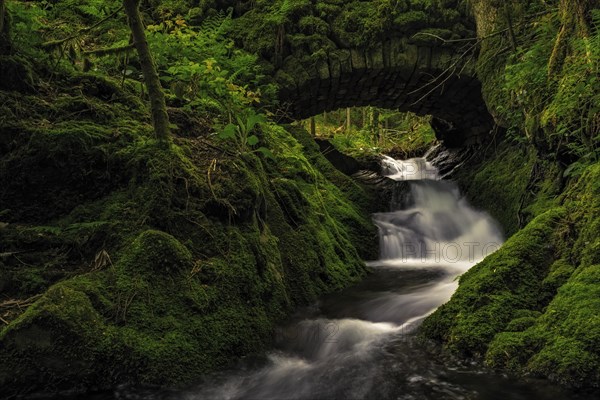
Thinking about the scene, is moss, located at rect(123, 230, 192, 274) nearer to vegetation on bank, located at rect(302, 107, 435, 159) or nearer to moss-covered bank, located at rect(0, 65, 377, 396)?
moss-covered bank, located at rect(0, 65, 377, 396)

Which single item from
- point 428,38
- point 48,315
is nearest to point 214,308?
point 48,315

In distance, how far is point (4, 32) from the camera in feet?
14.9

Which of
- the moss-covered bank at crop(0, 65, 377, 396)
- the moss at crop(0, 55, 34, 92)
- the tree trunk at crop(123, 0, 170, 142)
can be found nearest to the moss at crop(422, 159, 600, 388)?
the moss-covered bank at crop(0, 65, 377, 396)

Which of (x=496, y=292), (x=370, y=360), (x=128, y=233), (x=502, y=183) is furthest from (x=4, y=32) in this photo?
(x=502, y=183)

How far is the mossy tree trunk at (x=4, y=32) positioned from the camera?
176 inches

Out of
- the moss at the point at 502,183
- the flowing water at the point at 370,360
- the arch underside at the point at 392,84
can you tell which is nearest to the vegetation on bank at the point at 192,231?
the flowing water at the point at 370,360

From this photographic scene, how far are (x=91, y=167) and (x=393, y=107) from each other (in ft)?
31.9

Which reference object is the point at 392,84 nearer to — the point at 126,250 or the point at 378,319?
Answer: the point at 378,319

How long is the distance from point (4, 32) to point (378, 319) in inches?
191

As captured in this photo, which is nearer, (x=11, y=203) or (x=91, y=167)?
(x=11, y=203)

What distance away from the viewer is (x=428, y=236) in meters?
9.16

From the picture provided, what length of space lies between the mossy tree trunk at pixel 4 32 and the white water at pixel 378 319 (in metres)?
3.91

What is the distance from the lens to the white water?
331cm

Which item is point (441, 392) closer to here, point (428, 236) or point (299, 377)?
point (299, 377)
